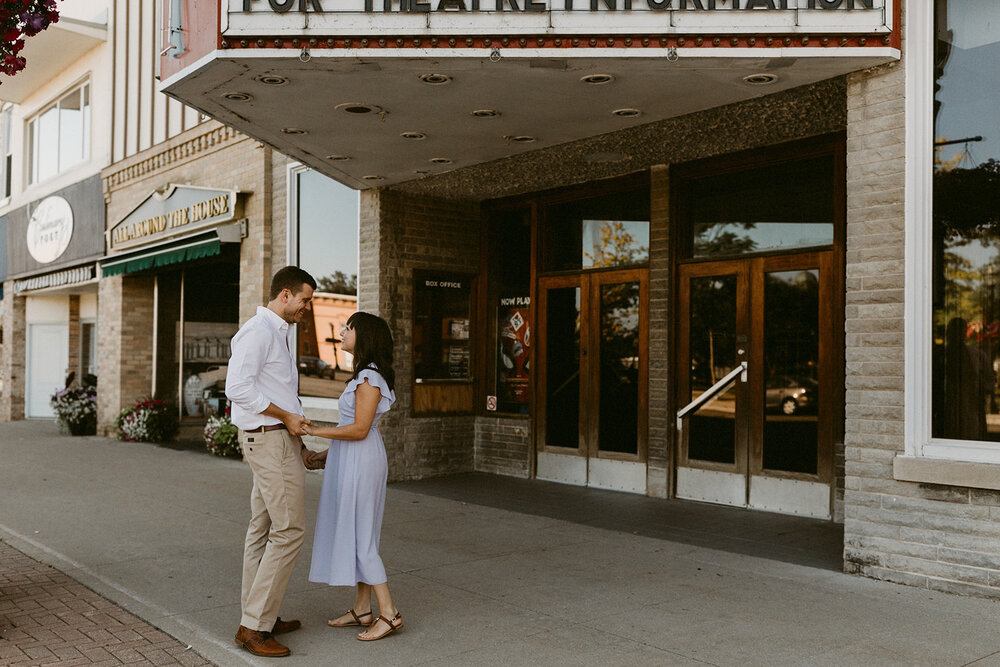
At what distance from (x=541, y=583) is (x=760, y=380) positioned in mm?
3505

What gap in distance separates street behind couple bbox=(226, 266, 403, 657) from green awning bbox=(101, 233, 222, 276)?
878 cm

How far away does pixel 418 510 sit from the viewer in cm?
862

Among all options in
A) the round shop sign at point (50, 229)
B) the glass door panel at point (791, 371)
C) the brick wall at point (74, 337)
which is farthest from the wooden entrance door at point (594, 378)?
the brick wall at point (74, 337)

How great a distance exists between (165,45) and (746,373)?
19.1 ft

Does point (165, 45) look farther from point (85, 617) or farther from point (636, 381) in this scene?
point (636, 381)

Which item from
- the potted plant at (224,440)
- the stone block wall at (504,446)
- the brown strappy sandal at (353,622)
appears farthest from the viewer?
the potted plant at (224,440)

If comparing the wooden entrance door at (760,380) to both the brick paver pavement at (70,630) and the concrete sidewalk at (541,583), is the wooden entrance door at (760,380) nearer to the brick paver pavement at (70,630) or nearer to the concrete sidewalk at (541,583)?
the concrete sidewalk at (541,583)

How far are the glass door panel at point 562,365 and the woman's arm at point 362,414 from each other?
571 centimetres

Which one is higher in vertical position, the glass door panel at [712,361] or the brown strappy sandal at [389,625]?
the glass door panel at [712,361]

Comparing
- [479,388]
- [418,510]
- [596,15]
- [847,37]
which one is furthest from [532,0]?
[479,388]

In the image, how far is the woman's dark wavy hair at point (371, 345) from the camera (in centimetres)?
477

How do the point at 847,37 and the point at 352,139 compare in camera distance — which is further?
the point at 352,139

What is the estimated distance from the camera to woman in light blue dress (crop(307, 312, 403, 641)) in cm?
468

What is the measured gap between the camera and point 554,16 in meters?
5.80
